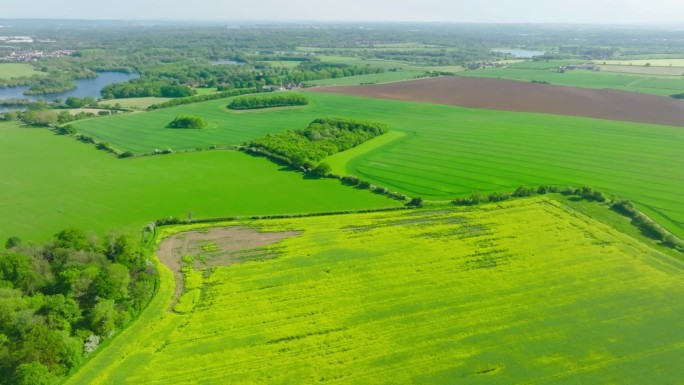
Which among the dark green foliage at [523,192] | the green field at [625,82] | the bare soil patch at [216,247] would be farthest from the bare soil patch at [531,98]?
the bare soil patch at [216,247]

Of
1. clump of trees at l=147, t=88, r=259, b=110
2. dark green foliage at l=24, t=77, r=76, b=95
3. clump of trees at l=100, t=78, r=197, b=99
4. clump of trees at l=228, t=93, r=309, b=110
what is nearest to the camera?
clump of trees at l=228, t=93, r=309, b=110

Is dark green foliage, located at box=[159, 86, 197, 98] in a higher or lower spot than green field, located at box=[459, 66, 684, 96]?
lower

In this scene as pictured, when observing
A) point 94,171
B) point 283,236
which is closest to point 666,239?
point 283,236

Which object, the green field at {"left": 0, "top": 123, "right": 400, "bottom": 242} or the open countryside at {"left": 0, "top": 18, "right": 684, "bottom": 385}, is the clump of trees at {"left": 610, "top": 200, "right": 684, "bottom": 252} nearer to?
the open countryside at {"left": 0, "top": 18, "right": 684, "bottom": 385}

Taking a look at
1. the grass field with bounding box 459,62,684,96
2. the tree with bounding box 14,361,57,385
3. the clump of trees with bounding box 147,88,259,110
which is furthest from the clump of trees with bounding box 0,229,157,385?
the grass field with bounding box 459,62,684,96

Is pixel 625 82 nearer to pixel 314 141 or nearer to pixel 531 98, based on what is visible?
pixel 531 98

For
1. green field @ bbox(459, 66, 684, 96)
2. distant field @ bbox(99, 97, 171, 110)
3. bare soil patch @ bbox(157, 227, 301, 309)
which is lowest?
bare soil patch @ bbox(157, 227, 301, 309)

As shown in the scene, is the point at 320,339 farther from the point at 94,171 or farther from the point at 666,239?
the point at 94,171

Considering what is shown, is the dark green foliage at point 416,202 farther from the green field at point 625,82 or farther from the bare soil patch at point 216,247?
the green field at point 625,82
